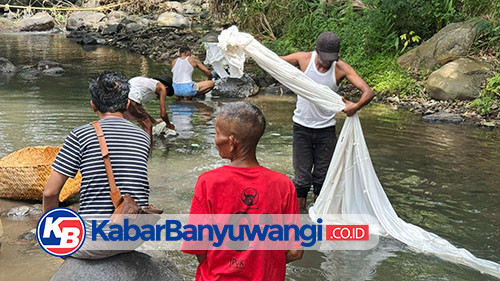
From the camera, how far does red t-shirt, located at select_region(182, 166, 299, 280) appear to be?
2.62 meters

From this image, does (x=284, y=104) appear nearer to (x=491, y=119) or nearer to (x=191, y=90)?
(x=191, y=90)

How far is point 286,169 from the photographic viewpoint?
7.36m

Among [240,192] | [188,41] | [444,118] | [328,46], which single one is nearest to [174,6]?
[188,41]

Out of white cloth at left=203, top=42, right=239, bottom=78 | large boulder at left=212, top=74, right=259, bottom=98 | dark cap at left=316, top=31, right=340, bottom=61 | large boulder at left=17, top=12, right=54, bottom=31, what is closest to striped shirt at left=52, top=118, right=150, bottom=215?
dark cap at left=316, top=31, right=340, bottom=61

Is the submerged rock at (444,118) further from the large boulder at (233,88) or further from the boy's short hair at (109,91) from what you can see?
the boy's short hair at (109,91)

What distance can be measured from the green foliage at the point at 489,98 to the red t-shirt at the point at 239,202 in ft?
29.4

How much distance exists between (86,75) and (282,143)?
907 centimetres

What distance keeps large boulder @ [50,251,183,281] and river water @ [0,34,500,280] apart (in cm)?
86

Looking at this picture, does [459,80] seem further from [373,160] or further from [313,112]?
[313,112]

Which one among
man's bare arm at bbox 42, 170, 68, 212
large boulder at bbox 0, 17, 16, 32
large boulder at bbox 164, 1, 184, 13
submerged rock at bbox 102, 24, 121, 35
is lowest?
large boulder at bbox 0, 17, 16, 32

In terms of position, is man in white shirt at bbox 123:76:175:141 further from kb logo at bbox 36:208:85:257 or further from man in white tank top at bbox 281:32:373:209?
kb logo at bbox 36:208:85:257

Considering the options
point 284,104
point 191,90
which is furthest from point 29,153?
point 284,104

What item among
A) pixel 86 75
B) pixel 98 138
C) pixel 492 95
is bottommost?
pixel 86 75

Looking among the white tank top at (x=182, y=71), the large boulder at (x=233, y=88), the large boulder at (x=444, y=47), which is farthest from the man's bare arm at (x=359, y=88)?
the large boulder at (x=444, y=47)
